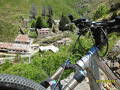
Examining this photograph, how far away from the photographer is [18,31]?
9238 centimetres

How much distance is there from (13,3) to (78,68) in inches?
5125

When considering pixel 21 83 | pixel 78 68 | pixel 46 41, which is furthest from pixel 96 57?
pixel 46 41

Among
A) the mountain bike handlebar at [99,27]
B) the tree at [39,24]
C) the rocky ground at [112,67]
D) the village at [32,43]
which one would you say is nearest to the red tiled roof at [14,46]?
the village at [32,43]

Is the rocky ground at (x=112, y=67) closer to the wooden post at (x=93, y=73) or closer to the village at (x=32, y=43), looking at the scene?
the wooden post at (x=93, y=73)

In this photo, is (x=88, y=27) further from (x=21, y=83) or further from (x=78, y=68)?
(x=21, y=83)

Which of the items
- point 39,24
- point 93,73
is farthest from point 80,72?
point 39,24

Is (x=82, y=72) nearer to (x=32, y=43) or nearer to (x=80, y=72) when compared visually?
(x=80, y=72)

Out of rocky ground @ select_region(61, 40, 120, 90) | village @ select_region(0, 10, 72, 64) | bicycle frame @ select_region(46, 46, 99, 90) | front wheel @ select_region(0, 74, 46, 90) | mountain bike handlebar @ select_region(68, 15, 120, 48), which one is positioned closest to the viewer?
front wheel @ select_region(0, 74, 46, 90)

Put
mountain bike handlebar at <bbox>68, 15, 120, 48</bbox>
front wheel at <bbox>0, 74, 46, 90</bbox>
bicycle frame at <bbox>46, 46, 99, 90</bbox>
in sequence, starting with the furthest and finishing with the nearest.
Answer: mountain bike handlebar at <bbox>68, 15, 120, 48</bbox> → bicycle frame at <bbox>46, 46, 99, 90</bbox> → front wheel at <bbox>0, 74, 46, 90</bbox>

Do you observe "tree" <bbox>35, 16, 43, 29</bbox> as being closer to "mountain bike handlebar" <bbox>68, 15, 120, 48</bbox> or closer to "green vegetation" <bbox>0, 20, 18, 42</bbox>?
"green vegetation" <bbox>0, 20, 18, 42</bbox>

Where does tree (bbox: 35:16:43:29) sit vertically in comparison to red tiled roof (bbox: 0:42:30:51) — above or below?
above

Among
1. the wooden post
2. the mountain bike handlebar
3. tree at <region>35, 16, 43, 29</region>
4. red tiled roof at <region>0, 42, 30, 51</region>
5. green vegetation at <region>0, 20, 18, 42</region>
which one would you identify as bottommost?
green vegetation at <region>0, 20, 18, 42</region>

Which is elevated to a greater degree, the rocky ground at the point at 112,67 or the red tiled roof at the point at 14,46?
the rocky ground at the point at 112,67

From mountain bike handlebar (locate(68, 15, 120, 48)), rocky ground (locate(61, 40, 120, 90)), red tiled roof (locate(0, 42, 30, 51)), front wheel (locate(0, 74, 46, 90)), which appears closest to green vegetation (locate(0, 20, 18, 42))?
red tiled roof (locate(0, 42, 30, 51))
